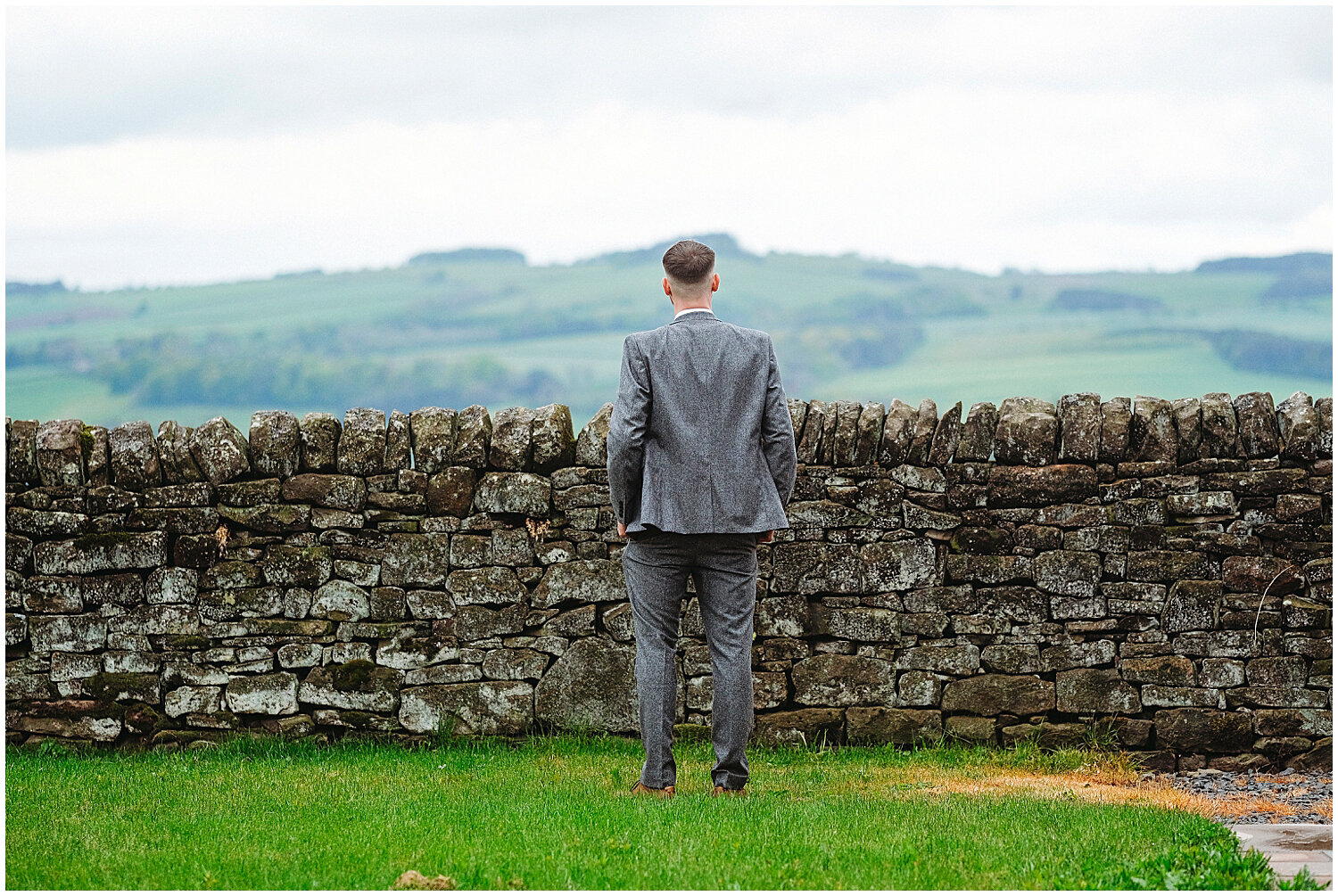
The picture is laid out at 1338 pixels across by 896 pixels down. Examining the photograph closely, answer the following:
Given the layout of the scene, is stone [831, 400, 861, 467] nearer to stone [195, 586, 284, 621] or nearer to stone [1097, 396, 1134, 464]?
stone [1097, 396, 1134, 464]

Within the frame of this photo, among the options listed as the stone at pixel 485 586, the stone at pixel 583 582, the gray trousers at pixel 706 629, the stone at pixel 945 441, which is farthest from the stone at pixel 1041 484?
the stone at pixel 485 586

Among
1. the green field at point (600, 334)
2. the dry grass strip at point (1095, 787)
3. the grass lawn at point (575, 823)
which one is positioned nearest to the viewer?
the grass lawn at point (575, 823)

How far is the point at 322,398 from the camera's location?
93625 millimetres

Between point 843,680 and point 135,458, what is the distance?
3.95m

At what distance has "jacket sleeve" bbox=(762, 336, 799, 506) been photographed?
4.96 metres

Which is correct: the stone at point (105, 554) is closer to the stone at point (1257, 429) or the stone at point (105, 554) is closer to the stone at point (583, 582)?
the stone at point (583, 582)

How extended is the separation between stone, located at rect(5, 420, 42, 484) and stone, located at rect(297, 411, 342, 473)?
143 centimetres

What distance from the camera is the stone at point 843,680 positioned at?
6371mm

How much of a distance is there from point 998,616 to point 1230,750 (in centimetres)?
138

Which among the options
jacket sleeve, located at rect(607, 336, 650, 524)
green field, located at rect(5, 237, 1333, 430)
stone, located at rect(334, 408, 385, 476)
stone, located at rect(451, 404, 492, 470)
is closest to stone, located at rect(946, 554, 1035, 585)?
jacket sleeve, located at rect(607, 336, 650, 524)

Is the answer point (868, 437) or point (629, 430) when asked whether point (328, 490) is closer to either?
point (629, 430)

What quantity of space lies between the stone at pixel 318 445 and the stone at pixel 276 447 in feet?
0.14

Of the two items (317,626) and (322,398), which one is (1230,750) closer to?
(317,626)

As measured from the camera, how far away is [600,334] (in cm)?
10631
